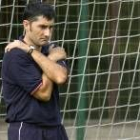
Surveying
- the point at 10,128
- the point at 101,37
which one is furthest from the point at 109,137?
the point at 10,128

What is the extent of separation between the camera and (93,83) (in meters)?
5.68

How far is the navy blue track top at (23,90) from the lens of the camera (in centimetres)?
A: 325

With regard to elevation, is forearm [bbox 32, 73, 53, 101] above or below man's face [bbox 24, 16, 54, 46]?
below

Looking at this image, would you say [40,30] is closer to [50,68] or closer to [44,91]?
[50,68]

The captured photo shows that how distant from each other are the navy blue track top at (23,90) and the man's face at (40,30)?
11cm

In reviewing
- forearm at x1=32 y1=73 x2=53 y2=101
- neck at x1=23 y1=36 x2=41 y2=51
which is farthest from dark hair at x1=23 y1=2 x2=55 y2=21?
forearm at x1=32 y1=73 x2=53 y2=101

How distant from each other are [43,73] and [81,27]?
2.19 m

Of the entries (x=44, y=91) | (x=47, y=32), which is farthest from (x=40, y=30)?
(x=44, y=91)

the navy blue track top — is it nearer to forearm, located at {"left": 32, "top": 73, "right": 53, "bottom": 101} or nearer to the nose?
forearm, located at {"left": 32, "top": 73, "right": 53, "bottom": 101}

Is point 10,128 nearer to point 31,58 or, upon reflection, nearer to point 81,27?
point 31,58

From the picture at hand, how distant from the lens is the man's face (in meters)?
3.26

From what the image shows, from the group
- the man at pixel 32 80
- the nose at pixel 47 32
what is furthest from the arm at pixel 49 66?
the nose at pixel 47 32

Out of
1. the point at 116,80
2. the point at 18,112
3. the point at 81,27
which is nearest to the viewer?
the point at 18,112

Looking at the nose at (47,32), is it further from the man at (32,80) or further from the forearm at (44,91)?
the forearm at (44,91)
